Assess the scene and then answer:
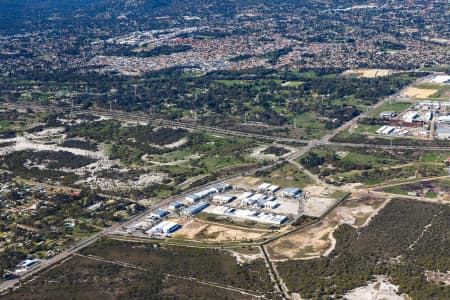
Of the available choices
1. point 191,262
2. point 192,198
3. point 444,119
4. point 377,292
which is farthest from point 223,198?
point 444,119

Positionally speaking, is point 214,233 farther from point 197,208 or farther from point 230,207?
point 230,207

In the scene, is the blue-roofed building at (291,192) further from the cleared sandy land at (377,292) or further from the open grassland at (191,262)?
the cleared sandy land at (377,292)

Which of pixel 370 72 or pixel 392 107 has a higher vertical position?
pixel 370 72

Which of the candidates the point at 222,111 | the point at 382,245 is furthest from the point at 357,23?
the point at 382,245

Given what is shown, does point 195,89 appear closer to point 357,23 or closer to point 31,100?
point 31,100

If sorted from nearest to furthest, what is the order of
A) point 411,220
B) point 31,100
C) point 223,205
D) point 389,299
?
point 389,299, point 411,220, point 223,205, point 31,100

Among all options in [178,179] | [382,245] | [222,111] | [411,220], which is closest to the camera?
[382,245]
